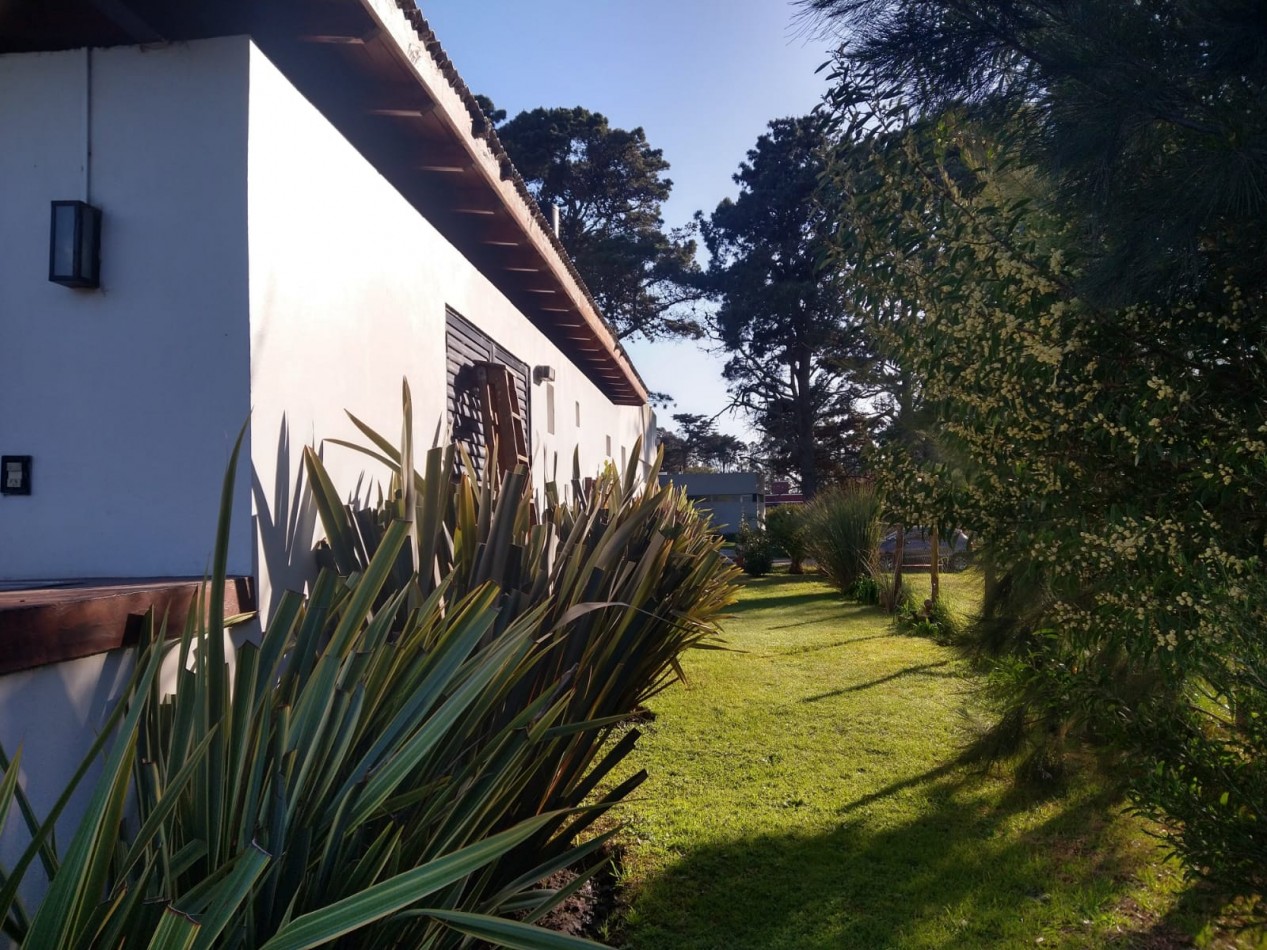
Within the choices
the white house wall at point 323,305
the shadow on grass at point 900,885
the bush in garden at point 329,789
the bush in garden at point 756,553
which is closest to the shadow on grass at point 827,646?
the shadow on grass at point 900,885

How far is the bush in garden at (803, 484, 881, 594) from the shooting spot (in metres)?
13.5

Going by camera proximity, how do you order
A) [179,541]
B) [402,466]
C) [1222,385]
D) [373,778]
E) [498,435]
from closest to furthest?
1. [373,778]
2. [1222,385]
3. [179,541]
4. [402,466]
5. [498,435]

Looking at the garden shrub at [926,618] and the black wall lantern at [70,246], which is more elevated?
the black wall lantern at [70,246]

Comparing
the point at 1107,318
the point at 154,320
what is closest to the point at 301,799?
the point at 154,320

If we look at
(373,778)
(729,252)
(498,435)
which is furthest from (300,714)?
(729,252)

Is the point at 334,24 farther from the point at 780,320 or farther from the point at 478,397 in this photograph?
the point at 780,320

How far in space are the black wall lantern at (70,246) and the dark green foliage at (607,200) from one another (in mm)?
22618

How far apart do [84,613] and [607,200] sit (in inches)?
1015

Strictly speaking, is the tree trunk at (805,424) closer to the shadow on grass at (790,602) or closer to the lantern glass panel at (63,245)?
the shadow on grass at (790,602)

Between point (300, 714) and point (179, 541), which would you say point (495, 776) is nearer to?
point (300, 714)

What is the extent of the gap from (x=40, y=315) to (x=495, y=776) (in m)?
2.41

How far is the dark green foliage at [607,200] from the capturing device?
25.4 metres

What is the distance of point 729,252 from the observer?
28922 millimetres

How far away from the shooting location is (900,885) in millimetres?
3547
